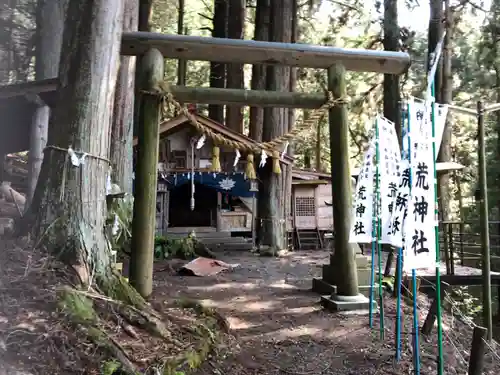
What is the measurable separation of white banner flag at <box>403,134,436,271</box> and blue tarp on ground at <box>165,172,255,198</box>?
10352 millimetres

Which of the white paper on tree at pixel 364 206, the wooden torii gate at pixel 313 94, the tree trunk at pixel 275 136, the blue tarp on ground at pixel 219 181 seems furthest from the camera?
the blue tarp on ground at pixel 219 181

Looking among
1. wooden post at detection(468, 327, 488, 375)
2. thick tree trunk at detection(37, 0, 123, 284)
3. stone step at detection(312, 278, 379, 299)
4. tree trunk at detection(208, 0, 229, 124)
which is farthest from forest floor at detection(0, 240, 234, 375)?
tree trunk at detection(208, 0, 229, 124)

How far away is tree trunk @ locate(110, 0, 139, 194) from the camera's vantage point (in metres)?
9.56

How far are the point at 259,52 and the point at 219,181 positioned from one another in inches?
329

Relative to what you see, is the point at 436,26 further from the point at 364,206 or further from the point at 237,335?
the point at 237,335

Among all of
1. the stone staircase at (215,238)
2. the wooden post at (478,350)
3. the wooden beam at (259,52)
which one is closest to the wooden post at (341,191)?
the wooden beam at (259,52)

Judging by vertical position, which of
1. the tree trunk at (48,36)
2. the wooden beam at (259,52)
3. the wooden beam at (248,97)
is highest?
the tree trunk at (48,36)

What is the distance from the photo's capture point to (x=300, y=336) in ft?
17.0

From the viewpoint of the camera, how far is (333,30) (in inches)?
719

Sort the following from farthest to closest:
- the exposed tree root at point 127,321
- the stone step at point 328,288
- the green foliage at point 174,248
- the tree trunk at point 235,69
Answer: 1. the tree trunk at point 235,69
2. the green foliage at point 174,248
3. the stone step at point 328,288
4. the exposed tree root at point 127,321

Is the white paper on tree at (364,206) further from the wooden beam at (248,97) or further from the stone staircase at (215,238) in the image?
the stone staircase at (215,238)

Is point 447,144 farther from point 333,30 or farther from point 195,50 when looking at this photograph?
point 195,50

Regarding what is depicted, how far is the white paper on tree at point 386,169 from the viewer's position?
A: 16.9 ft

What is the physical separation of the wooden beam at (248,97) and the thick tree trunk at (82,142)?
132 cm
